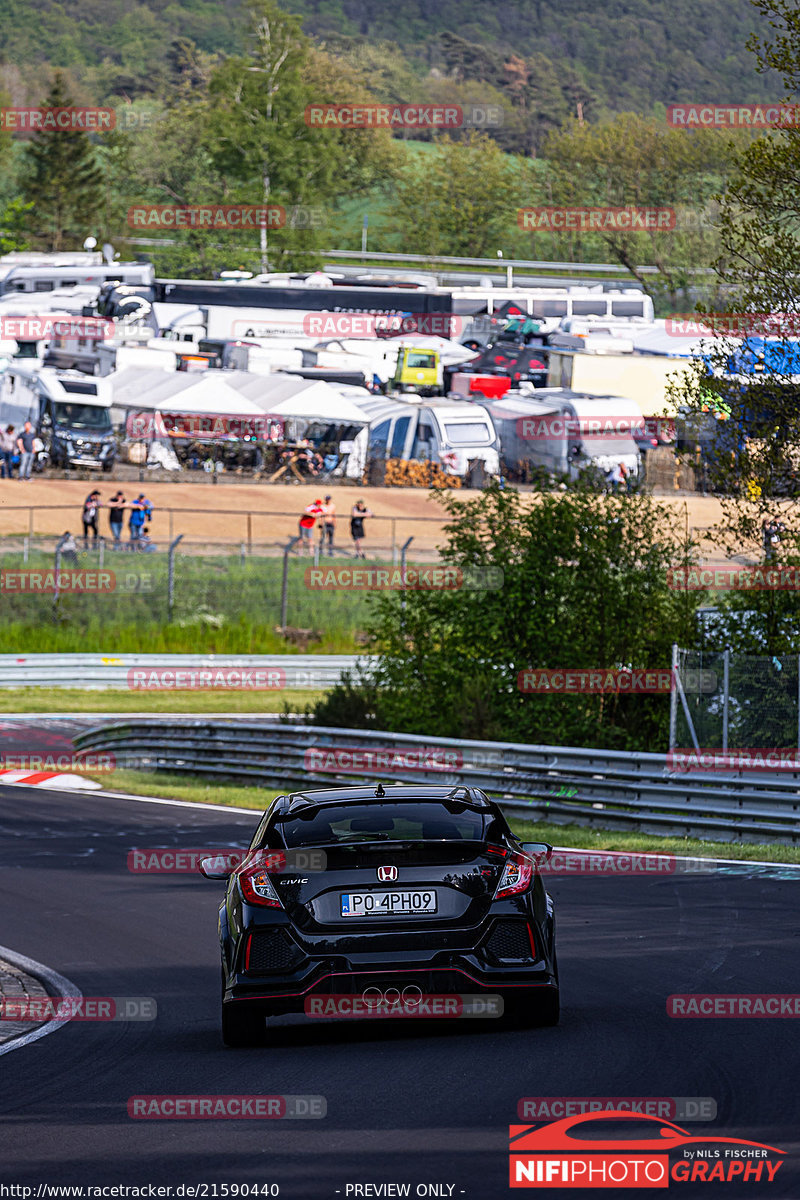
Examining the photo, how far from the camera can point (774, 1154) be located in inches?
220

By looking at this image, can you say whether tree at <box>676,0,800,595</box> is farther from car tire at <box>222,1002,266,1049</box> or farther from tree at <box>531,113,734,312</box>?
tree at <box>531,113,734,312</box>

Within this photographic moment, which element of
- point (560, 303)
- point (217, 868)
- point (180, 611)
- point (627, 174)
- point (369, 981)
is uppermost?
point (627, 174)

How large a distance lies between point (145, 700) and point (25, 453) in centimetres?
1887

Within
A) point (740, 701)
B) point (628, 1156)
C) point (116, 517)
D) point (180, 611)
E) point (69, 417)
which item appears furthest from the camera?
point (69, 417)

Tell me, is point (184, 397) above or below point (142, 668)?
above

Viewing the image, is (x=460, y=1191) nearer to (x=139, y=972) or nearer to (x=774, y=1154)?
(x=774, y=1154)

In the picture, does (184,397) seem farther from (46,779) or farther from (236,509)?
(46,779)

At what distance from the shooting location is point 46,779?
24062 millimetres

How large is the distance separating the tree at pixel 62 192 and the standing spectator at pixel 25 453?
7825cm

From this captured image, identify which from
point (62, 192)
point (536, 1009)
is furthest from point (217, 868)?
point (62, 192)

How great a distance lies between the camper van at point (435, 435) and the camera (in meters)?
53.7

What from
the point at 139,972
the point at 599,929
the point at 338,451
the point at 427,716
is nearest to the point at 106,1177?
the point at 139,972

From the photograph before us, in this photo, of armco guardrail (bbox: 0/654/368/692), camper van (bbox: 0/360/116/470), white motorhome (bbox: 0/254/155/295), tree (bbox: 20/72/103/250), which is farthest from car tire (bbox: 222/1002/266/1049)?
tree (bbox: 20/72/103/250)

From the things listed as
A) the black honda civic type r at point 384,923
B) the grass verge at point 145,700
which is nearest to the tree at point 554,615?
the grass verge at point 145,700
